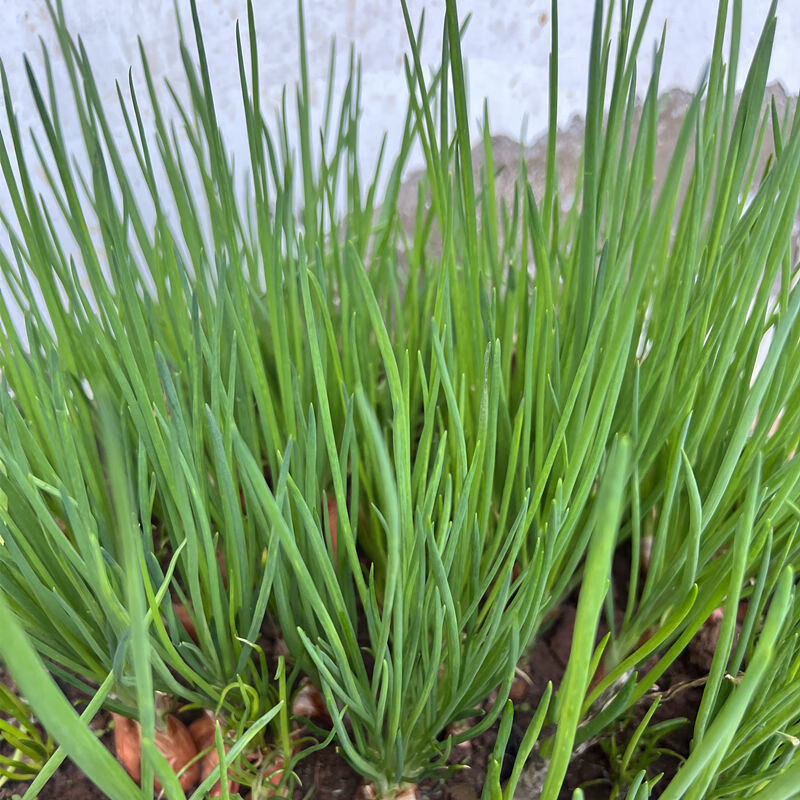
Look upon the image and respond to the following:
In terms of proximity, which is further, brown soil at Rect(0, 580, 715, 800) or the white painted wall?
the white painted wall

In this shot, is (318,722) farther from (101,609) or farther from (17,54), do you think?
(17,54)

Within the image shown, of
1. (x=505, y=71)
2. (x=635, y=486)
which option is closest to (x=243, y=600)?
(x=635, y=486)

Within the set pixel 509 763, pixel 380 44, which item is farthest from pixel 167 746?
pixel 380 44

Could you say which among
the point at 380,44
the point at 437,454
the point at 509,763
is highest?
the point at 380,44

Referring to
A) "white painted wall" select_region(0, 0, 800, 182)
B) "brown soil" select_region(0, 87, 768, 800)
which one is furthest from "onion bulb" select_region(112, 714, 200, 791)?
"white painted wall" select_region(0, 0, 800, 182)

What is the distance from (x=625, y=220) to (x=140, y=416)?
19cm

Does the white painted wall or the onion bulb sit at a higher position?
the white painted wall

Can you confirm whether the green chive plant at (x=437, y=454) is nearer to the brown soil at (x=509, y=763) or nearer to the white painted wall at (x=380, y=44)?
the brown soil at (x=509, y=763)

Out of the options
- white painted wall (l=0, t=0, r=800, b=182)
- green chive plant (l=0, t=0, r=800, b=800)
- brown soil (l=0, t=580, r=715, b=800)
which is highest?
white painted wall (l=0, t=0, r=800, b=182)

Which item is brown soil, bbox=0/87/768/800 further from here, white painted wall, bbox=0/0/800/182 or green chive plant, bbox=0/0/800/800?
white painted wall, bbox=0/0/800/182

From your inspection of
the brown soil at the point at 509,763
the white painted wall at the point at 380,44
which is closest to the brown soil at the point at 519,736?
the brown soil at the point at 509,763

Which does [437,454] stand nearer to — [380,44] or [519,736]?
[519,736]

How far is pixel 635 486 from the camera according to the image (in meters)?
0.27

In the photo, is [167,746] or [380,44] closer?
[167,746]
